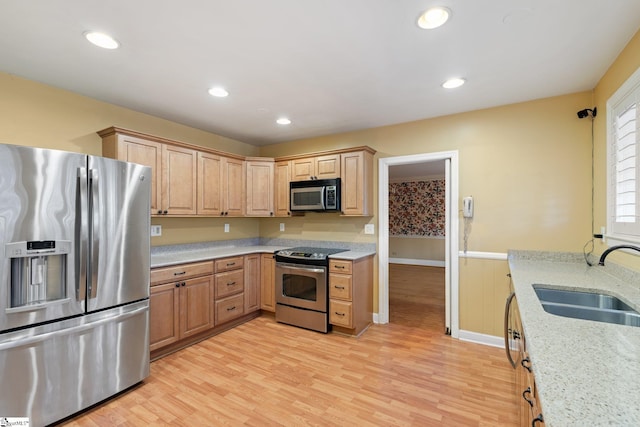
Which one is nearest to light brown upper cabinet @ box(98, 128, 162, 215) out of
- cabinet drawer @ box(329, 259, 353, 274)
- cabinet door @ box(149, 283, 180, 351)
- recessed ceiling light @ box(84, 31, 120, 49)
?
cabinet door @ box(149, 283, 180, 351)

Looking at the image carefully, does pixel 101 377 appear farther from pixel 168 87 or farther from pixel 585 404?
pixel 585 404

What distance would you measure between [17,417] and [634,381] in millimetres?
2930

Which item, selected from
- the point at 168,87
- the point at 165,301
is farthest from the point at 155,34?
the point at 165,301

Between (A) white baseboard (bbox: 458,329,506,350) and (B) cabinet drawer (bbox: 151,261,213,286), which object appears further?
(A) white baseboard (bbox: 458,329,506,350)

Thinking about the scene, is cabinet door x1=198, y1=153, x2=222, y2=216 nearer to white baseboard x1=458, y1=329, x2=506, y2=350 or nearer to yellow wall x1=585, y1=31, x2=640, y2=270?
white baseboard x1=458, y1=329, x2=506, y2=350

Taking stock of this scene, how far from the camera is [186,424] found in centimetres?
184

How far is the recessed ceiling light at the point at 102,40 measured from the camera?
1.79m

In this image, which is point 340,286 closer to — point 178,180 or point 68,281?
point 178,180

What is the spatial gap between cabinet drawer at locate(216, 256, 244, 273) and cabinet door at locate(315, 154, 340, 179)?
58.5 inches

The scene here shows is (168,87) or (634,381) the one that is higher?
(168,87)

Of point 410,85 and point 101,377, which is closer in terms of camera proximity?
point 101,377

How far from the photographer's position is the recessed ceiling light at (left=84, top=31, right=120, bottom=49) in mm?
1786

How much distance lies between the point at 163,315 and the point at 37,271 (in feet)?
3.76

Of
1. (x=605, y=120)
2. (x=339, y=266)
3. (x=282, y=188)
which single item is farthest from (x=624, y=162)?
(x=282, y=188)
